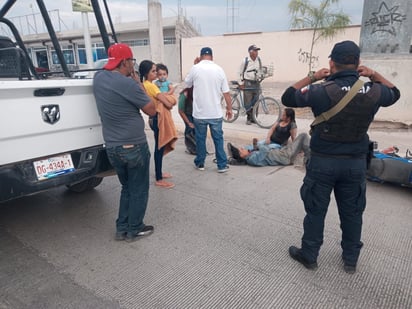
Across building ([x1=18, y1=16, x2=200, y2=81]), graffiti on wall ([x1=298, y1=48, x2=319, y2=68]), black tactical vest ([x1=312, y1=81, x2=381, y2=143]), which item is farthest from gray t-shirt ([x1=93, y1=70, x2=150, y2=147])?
building ([x1=18, y1=16, x2=200, y2=81])

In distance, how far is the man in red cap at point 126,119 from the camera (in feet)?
8.87

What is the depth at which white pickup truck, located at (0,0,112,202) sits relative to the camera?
249 cm

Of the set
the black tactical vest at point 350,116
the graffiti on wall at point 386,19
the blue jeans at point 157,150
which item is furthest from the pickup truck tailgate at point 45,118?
the graffiti on wall at point 386,19

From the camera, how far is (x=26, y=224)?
348cm

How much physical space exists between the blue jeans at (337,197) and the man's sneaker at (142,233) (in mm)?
1463

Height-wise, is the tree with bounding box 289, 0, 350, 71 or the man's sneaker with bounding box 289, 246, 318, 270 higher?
the tree with bounding box 289, 0, 350, 71

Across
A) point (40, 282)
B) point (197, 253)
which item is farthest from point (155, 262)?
point (40, 282)

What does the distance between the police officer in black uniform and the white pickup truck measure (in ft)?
5.94

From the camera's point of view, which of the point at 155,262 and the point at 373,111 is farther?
the point at 155,262

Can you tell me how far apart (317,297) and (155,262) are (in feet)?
4.24

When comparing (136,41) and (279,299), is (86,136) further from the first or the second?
(136,41)

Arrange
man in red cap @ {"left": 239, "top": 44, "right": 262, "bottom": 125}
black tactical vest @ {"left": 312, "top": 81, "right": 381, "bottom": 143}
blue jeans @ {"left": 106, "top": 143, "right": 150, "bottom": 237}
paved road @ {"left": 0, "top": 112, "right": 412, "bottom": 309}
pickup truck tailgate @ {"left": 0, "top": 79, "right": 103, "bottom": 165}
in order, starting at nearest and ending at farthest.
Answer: black tactical vest @ {"left": 312, "top": 81, "right": 381, "bottom": 143}, paved road @ {"left": 0, "top": 112, "right": 412, "bottom": 309}, pickup truck tailgate @ {"left": 0, "top": 79, "right": 103, "bottom": 165}, blue jeans @ {"left": 106, "top": 143, "right": 150, "bottom": 237}, man in red cap @ {"left": 239, "top": 44, "right": 262, "bottom": 125}

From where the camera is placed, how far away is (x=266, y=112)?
8062mm

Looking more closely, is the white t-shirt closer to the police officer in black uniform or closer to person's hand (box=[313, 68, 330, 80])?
the police officer in black uniform
